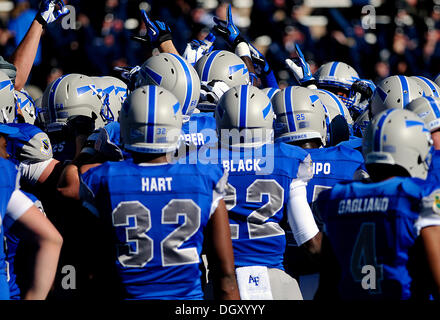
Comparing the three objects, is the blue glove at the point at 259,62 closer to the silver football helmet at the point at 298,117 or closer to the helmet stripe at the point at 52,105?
the silver football helmet at the point at 298,117

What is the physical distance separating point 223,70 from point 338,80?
1735mm

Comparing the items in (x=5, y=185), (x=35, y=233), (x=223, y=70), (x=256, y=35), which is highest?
(x=256, y=35)

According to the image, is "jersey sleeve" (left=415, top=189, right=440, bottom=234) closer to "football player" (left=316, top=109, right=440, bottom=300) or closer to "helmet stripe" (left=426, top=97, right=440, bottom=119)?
"football player" (left=316, top=109, right=440, bottom=300)

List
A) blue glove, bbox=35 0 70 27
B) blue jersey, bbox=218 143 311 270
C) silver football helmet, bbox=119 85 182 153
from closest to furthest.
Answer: silver football helmet, bbox=119 85 182 153 < blue jersey, bbox=218 143 311 270 < blue glove, bbox=35 0 70 27

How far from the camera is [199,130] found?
18.7 ft

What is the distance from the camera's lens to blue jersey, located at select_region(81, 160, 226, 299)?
3.82 meters

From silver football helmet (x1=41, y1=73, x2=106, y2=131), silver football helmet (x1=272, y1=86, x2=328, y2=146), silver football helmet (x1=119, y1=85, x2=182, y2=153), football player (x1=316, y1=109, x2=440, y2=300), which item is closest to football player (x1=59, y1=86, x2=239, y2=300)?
silver football helmet (x1=119, y1=85, x2=182, y2=153)

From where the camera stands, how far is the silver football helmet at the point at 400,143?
3.80 metres

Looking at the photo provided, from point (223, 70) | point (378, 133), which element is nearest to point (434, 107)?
point (378, 133)

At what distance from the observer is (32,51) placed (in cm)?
638

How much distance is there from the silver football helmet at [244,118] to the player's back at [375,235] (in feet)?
3.75

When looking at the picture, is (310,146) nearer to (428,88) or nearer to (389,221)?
(428,88)

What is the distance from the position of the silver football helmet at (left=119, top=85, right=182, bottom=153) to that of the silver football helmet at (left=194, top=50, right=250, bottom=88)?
9.04ft
